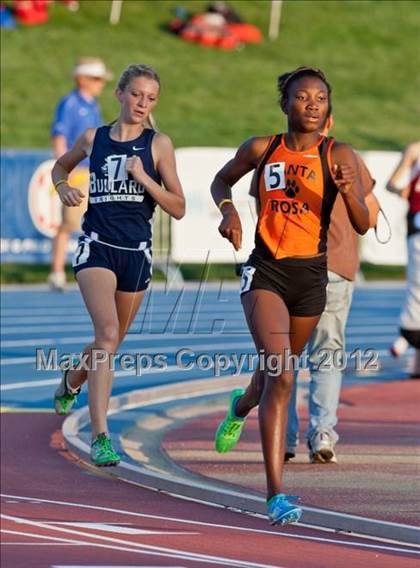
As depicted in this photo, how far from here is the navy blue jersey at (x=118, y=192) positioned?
28.3 ft

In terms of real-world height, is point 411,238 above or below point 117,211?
below

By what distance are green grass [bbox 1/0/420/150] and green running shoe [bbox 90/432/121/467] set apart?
79.6 feet

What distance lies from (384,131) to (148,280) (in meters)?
30.1

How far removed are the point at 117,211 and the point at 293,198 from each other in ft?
3.74

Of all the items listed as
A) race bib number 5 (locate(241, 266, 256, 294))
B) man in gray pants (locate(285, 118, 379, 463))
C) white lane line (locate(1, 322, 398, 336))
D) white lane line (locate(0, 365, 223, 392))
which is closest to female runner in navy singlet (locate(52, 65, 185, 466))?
race bib number 5 (locate(241, 266, 256, 294))

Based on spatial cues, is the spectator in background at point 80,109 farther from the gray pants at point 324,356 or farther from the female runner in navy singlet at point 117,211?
the female runner in navy singlet at point 117,211

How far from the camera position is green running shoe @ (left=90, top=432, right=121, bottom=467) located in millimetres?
8609

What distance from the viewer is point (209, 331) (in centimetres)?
1945

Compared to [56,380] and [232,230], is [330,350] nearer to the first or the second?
[232,230]

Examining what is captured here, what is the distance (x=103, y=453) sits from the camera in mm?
8656

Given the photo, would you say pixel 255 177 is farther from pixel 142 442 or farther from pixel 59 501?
pixel 142 442

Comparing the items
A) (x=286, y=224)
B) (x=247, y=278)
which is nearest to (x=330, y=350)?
(x=247, y=278)

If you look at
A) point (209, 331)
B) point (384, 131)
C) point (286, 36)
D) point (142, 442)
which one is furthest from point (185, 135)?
point (142, 442)

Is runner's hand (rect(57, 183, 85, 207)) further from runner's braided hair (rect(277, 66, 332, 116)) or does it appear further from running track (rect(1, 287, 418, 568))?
running track (rect(1, 287, 418, 568))
